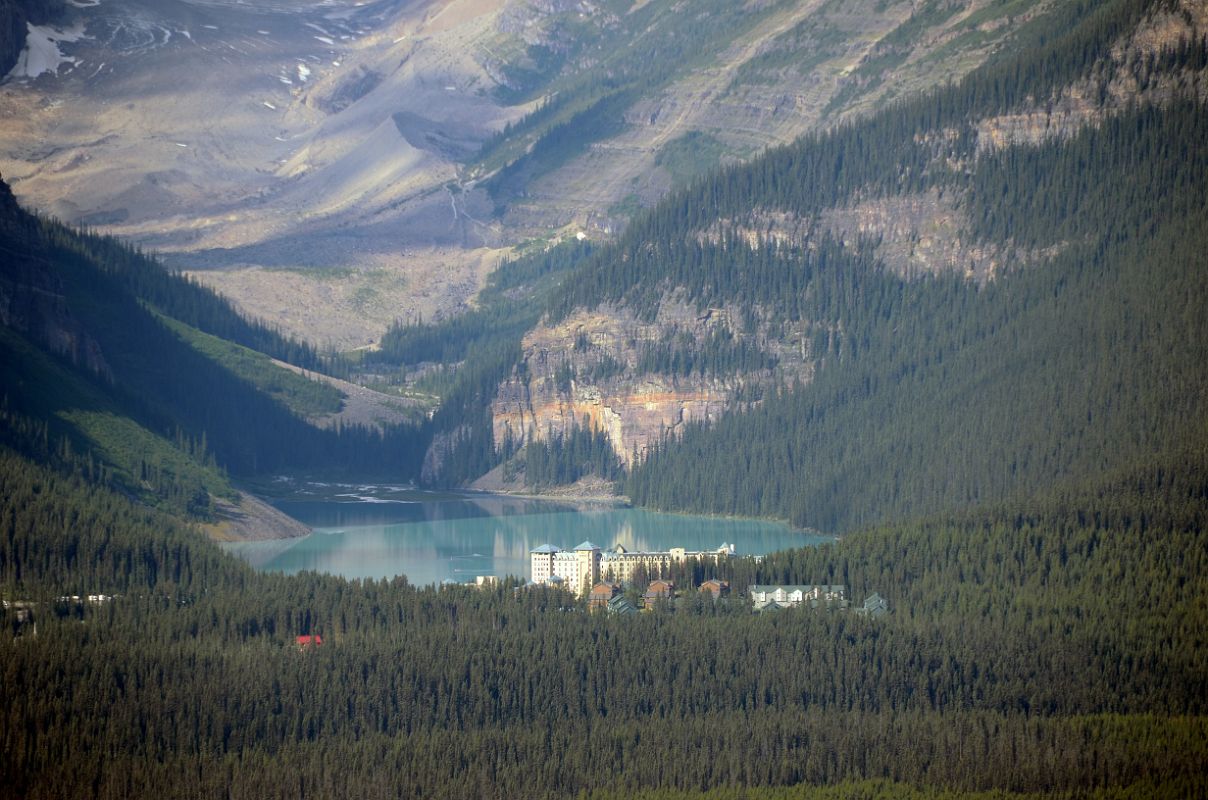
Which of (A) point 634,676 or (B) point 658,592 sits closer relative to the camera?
(A) point 634,676

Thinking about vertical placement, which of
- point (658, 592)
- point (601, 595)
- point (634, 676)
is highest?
point (658, 592)

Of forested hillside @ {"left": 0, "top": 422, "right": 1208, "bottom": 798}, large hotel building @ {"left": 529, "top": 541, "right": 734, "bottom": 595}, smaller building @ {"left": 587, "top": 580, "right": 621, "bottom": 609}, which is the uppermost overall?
large hotel building @ {"left": 529, "top": 541, "right": 734, "bottom": 595}

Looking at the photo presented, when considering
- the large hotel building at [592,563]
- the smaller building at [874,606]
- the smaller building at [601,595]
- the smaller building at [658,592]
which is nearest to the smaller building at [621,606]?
the smaller building at [601,595]

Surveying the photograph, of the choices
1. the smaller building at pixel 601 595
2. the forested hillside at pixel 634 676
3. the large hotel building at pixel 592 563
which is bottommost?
the forested hillside at pixel 634 676

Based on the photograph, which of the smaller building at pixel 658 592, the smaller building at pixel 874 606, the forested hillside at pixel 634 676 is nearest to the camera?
the forested hillside at pixel 634 676

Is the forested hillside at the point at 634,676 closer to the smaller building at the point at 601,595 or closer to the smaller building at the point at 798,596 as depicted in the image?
the smaller building at the point at 798,596

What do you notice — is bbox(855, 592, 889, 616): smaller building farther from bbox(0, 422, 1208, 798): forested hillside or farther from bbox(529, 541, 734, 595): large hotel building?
bbox(529, 541, 734, 595): large hotel building

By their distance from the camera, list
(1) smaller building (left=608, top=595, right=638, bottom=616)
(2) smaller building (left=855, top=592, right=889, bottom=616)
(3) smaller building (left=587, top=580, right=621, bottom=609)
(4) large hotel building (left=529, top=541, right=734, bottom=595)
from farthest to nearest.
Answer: (4) large hotel building (left=529, top=541, right=734, bottom=595) → (3) smaller building (left=587, top=580, right=621, bottom=609) → (1) smaller building (left=608, top=595, right=638, bottom=616) → (2) smaller building (left=855, top=592, right=889, bottom=616)

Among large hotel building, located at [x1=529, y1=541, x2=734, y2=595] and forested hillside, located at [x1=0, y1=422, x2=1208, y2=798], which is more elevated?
large hotel building, located at [x1=529, y1=541, x2=734, y2=595]

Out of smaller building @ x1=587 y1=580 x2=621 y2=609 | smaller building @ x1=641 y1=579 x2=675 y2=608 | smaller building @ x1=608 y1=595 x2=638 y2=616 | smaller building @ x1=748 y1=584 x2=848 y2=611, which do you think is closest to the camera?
smaller building @ x1=608 y1=595 x2=638 y2=616

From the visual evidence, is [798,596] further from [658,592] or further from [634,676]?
[634,676]

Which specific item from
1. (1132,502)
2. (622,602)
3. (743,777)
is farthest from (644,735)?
(1132,502)

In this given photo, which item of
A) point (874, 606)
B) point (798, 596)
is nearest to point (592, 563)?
point (798, 596)

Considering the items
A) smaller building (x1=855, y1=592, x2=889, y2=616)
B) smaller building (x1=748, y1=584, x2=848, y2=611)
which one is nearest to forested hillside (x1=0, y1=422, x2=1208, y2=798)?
smaller building (x1=855, y1=592, x2=889, y2=616)
